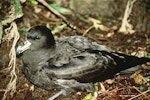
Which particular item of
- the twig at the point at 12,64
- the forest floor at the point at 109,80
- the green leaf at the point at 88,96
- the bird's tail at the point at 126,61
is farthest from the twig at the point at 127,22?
the twig at the point at 12,64

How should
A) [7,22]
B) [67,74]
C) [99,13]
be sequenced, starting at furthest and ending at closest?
[99,13], [7,22], [67,74]

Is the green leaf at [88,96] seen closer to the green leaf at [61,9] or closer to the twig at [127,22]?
the twig at [127,22]

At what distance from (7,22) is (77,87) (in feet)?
5.18

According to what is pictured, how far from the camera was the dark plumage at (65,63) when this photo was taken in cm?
569

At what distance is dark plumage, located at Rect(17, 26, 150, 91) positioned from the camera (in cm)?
569

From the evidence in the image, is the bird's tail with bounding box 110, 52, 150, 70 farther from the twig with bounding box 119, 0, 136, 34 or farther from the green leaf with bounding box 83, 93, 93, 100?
the twig with bounding box 119, 0, 136, 34

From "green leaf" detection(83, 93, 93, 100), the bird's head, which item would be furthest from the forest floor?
the bird's head

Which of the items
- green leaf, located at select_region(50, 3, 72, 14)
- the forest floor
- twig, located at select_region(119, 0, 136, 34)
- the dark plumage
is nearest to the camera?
the dark plumage

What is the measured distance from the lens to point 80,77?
573cm

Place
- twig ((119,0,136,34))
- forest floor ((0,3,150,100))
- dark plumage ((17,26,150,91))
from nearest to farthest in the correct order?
dark plumage ((17,26,150,91)) < forest floor ((0,3,150,100)) < twig ((119,0,136,34))

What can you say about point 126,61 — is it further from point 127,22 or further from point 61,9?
point 61,9

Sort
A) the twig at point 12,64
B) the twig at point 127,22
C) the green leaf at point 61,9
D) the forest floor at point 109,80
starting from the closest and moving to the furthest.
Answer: the twig at point 12,64 < the forest floor at point 109,80 < the twig at point 127,22 < the green leaf at point 61,9

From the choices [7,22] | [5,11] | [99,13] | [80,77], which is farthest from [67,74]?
[99,13]

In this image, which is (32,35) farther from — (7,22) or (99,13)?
(99,13)
